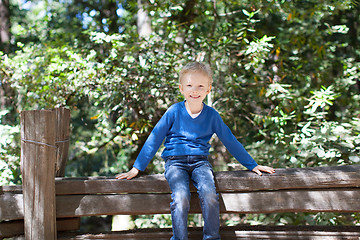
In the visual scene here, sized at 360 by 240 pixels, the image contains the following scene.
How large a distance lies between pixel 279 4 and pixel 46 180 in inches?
169

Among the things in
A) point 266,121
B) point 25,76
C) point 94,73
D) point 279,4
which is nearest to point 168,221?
point 266,121

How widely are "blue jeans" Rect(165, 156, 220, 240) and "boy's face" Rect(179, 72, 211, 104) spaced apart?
1.68ft

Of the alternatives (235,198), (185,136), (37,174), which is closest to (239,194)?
(235,198)

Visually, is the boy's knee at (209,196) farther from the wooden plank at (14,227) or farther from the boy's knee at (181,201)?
the wooden plank at (14,227)

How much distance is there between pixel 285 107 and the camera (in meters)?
5.20

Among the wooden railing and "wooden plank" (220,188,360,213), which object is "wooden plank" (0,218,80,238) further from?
"wooden plank" (220,188,360,213)

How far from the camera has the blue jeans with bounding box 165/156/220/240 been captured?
2.72 m

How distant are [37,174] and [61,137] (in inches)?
22.3

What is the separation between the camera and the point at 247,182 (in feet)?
9.93

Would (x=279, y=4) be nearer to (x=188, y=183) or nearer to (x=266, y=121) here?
(x=266, y=121)

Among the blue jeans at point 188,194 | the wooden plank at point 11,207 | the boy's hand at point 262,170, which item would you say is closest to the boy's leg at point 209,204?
the blue jeans at point 188,194

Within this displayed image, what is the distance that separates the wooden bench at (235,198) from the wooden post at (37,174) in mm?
131

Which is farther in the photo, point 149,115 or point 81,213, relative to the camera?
point 149,115

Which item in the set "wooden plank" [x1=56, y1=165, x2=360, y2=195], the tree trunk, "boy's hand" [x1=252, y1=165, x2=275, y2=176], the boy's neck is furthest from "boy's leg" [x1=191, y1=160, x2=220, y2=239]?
the tree trunk
